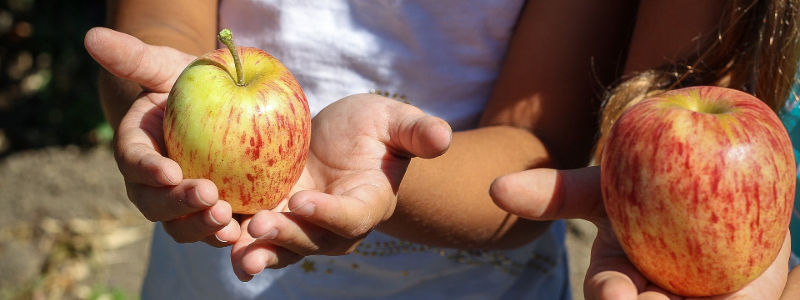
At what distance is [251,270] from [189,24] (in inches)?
36.9

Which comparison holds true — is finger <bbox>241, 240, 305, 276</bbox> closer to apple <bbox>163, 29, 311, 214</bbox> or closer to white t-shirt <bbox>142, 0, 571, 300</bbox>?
apple <bbox>163, 29, 311, 214</bbox>

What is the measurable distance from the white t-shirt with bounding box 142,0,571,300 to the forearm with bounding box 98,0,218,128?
0.08 metres

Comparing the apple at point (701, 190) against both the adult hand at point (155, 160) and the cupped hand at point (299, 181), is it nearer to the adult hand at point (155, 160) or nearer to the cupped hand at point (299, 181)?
the cupped hand at point (299, 181)

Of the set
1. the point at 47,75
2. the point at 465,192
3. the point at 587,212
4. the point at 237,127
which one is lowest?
the point at 47,75

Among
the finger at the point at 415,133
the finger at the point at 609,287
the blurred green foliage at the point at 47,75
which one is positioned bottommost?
the blurred green foliage at the point at 47,75

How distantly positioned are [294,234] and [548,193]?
524 millimetres

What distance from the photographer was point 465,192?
66.4 inches

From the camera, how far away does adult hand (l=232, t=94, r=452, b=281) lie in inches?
48.2

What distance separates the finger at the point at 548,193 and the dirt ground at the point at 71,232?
220cm

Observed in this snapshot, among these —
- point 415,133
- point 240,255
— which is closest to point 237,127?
point 240,255

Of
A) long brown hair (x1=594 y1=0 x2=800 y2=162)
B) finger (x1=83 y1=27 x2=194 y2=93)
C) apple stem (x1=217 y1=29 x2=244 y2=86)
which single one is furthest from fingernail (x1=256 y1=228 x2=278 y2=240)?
long brown hair (x1=594 y1=0 x2=800 y2=162)

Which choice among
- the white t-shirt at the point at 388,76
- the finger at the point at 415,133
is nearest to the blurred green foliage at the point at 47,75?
→ the white t-shirt at the point at 388,76

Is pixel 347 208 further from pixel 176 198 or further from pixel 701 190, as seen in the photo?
pixel 701 190

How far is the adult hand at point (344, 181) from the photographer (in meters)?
1.22
